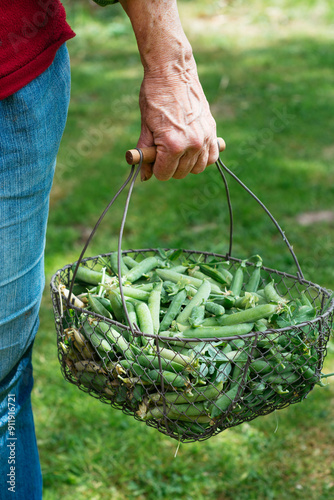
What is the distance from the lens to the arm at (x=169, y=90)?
4.59ft

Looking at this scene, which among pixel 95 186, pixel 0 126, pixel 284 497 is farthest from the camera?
pixel 95 186

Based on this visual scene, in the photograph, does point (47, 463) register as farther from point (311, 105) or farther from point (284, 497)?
point (311, 105)

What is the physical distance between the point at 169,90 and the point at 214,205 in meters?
3.11

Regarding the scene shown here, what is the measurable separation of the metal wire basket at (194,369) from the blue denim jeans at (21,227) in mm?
128

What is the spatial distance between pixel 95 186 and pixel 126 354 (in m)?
3.67

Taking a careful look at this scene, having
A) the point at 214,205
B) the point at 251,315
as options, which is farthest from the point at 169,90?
the point at 214,205

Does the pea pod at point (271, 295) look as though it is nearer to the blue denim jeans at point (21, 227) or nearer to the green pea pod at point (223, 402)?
the green pea pod at point (223, 402)

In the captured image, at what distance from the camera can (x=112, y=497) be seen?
→ 2.30 m

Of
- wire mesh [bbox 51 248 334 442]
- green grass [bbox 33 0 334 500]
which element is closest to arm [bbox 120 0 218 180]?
wire mesh [bbox 51 248 334 442]

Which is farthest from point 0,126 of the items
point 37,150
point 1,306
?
point 1,306

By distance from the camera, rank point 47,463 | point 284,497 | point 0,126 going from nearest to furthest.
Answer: point 0,126, point 284,497, point 47,463

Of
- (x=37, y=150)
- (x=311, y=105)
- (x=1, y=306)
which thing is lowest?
(x=311, y=105)

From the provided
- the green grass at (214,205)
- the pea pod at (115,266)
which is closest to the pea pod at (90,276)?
the pea pod at (115,266)

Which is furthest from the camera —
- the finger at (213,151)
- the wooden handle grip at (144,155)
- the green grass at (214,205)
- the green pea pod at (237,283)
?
the green grass at (214,205)
